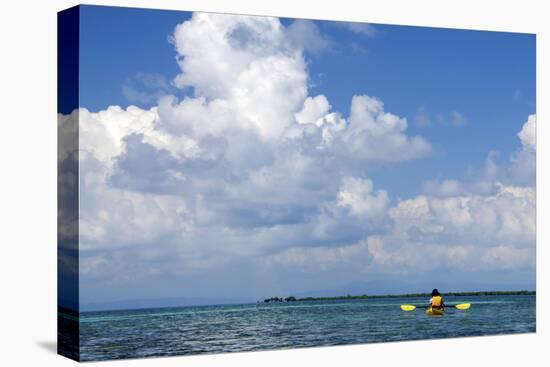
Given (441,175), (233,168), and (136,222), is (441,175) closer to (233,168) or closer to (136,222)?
(233,168)

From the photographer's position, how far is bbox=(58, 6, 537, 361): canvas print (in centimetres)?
2139

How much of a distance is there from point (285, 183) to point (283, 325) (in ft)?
8.68

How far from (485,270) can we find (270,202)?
5.14 m

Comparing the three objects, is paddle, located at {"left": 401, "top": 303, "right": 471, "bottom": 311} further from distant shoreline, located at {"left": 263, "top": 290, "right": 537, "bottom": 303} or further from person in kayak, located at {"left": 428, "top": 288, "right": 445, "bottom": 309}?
person in kayak, located at {"left": 428, "top": 288, "right": 445, "bottom": 309}

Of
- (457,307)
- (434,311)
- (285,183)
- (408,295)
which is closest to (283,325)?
(285,183)

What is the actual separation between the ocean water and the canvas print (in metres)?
0.04

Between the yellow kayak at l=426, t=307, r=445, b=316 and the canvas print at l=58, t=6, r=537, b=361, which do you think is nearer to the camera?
the canvas print at l=58, t=6, r=537, b=361

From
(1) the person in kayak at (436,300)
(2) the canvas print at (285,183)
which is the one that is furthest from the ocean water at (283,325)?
(1) the person in kayak at (436,300)

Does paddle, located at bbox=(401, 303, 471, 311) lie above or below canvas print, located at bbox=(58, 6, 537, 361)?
below

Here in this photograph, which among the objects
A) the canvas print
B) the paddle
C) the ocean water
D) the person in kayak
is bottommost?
the ocean water

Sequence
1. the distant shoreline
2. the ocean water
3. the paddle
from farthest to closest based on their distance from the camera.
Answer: the paddle < the distant shoreline < the ocean water

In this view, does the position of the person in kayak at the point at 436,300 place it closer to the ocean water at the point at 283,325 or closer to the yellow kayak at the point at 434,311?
the yellow kayak at the point at 434,311

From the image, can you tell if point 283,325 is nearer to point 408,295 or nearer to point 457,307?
point 408,295

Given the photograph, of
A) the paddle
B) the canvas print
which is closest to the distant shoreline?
the canvas print
